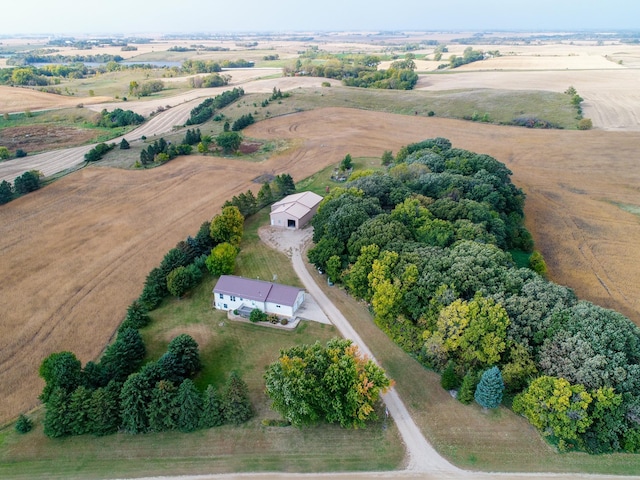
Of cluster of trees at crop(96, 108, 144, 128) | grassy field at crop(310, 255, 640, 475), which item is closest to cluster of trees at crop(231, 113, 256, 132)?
cluster of trees at crop(96, 108, 144, 128)

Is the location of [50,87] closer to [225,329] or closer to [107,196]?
[107,196]

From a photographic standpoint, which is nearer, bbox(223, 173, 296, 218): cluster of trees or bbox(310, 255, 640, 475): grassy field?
bbox(310, 255, 640, 475): grassy field

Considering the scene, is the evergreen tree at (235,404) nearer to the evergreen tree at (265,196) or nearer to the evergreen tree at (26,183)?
the evergreen tree at (265,196)

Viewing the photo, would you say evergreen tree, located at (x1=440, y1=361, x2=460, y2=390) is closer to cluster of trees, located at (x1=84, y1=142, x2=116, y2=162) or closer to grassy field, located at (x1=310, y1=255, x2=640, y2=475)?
grassy field, located at (x1=310, y1=255, x2=640, y2=475)

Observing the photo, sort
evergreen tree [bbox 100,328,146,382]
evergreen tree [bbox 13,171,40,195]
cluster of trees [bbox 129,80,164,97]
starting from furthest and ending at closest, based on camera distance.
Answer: cluster of trees [bbox 129,80,164,97], evergreen tree [bbox 13,171,40,195], evergreen tree [bbox 100,328,146,382]

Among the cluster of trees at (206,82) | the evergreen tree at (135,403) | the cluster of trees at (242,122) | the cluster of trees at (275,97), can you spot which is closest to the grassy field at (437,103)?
the cluster of trees at (275,97)

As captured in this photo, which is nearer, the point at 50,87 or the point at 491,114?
the point at 491,114

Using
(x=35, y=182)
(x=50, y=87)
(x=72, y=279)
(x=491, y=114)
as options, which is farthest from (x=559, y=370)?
(x=50, y=87)

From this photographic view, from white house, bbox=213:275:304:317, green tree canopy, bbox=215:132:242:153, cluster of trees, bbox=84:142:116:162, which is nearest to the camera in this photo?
white house, bbox=213:275:304:317
